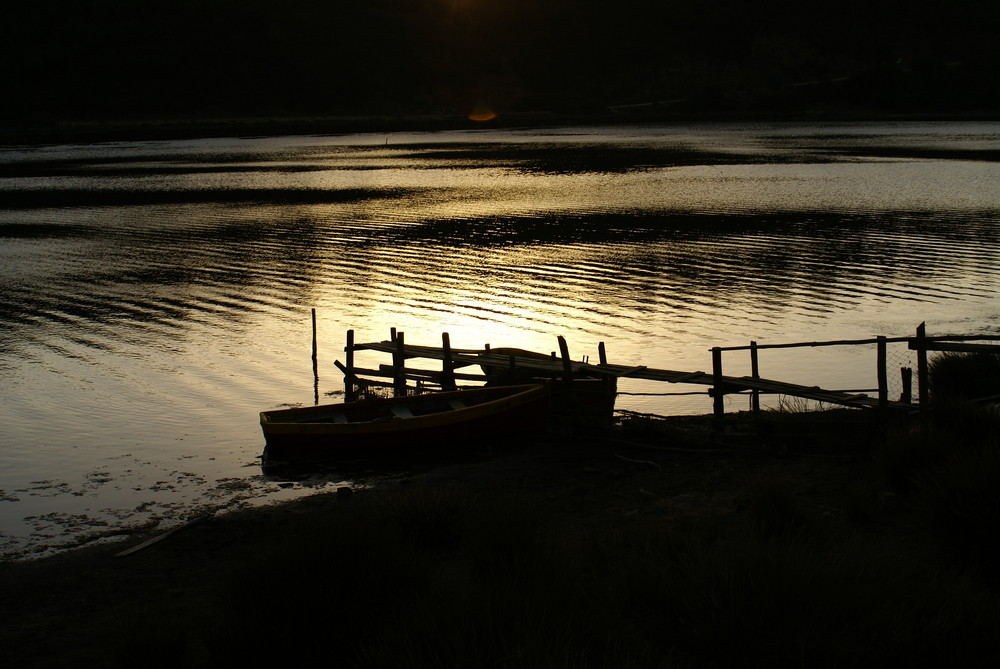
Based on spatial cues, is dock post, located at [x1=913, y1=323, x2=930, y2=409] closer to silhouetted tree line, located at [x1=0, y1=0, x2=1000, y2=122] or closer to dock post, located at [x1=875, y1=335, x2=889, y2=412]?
dock post, located at [x1=875, y1=335, x2=889, y2=412]

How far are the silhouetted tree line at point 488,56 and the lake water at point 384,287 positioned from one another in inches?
3049

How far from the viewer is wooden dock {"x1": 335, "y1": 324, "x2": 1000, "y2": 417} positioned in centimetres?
1380

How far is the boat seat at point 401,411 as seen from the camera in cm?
1662

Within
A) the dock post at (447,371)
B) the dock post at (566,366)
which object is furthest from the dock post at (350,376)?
the dock post at (566,366)

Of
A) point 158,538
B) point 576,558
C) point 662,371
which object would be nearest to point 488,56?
point 662,371

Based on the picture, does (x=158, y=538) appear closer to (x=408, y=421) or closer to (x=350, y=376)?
(x=408, y=421)

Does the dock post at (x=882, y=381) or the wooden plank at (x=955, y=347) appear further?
the dock post at (x=882, y=381)

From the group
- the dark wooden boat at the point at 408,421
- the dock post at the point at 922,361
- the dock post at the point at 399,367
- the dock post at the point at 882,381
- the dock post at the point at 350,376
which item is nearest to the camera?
the dock post at the point at 922,361

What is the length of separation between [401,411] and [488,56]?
155 meters

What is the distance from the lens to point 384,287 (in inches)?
1215

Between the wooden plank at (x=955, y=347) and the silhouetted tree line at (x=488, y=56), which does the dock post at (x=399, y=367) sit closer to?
the wooden plank at (x=955, y=347)

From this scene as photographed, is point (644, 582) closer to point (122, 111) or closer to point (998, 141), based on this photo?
point (998, 141)


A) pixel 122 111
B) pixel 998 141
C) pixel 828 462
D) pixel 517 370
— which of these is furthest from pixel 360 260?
pixel 122 111

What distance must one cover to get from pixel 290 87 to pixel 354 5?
32815 mm
